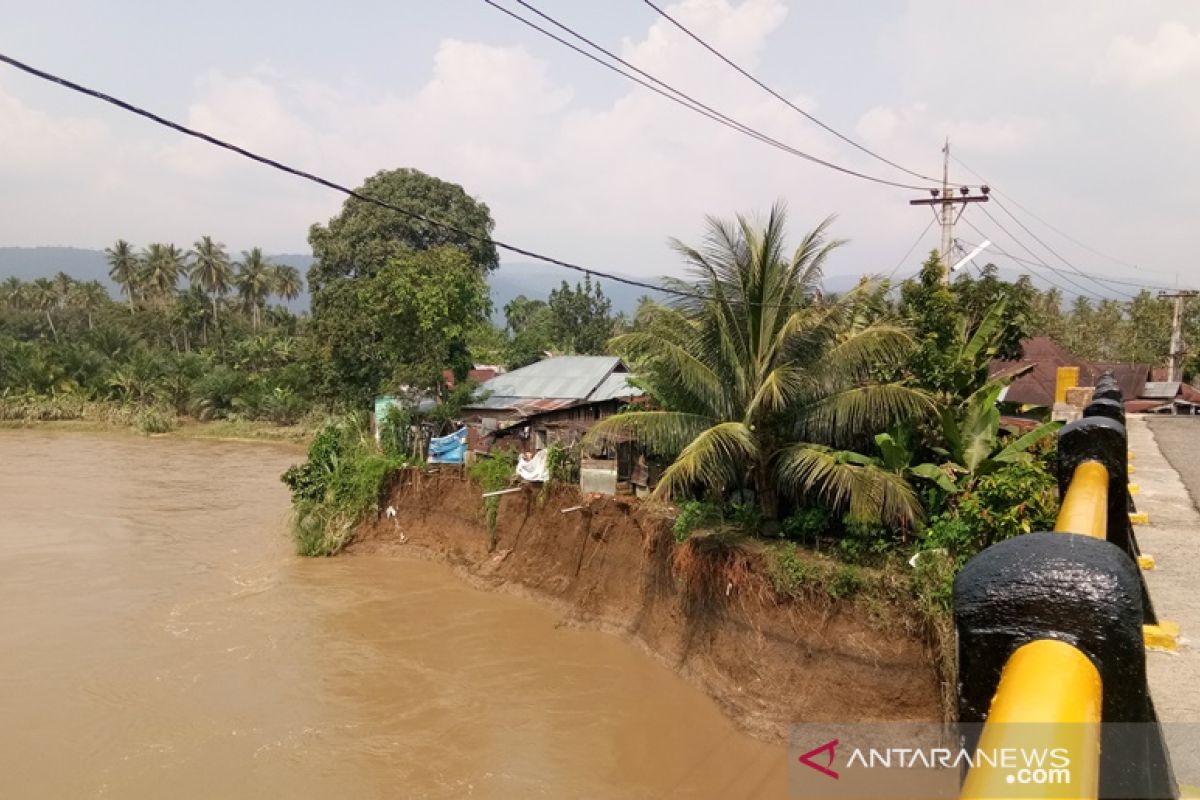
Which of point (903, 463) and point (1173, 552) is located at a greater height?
point (903, 463)

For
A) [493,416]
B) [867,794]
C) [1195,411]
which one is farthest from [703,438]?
[1195,411]

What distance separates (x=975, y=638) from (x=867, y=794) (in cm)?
842

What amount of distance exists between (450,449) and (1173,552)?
1297 cm

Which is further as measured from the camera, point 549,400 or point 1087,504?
point 549,400

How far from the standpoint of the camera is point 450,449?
16.5 metres

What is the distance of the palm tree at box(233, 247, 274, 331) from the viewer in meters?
53.8

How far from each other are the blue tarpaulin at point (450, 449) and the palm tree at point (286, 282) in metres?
44.5

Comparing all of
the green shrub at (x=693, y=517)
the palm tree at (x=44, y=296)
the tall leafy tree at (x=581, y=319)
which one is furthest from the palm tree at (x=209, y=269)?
the green shrub at (x=693, y=517)

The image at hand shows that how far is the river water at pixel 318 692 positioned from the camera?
8.92 metres

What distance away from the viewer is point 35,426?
A: 35.7m

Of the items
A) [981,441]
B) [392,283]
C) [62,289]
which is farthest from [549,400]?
[62,289]

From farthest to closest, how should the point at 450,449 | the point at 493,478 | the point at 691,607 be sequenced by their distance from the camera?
the point at 450,449 → the point at 493,478 → the point at 691,607

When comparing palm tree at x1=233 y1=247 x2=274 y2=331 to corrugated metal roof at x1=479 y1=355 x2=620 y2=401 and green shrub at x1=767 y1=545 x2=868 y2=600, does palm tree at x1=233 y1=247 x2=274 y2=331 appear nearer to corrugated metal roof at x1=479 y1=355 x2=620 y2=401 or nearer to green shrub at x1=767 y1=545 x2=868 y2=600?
corrugated metal roof at x1=479 y1=355 x2=620 y2=401

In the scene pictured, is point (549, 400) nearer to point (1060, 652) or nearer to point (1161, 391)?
point (1060, 652)
